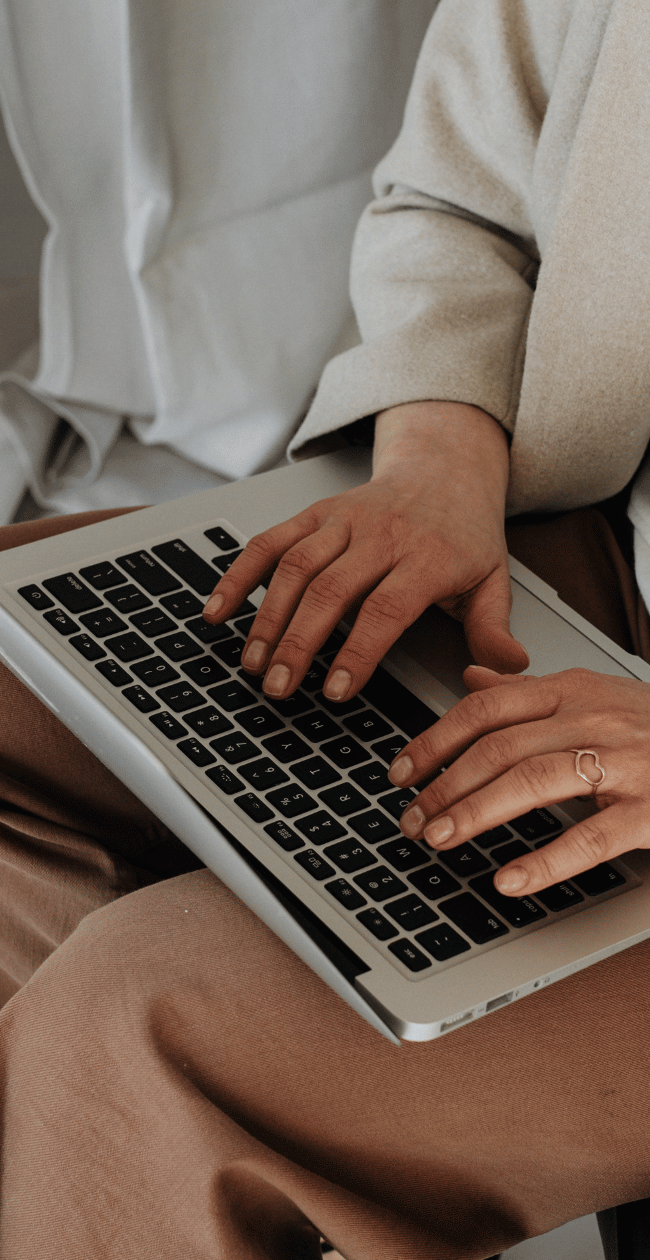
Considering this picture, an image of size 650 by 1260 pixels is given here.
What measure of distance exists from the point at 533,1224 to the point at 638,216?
1.94ft

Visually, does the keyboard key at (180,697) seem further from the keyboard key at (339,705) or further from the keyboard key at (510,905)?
the keyboard key at (510,905)

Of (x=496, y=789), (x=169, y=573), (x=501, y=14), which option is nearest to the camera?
(x=496, y=789)

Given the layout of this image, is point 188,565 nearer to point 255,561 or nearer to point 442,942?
point 255,561

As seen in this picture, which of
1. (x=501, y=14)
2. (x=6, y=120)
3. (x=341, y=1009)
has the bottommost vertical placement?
(x=341, y=1009)

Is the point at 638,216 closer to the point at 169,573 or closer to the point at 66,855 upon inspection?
the point at 169,573

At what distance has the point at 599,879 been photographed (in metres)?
0.53

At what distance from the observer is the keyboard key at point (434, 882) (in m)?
0.50

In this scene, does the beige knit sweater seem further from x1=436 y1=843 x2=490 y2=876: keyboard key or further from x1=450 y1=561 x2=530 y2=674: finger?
x1=436 y1=843 x2=490 y2=876: keyboard key

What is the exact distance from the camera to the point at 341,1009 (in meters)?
0.53

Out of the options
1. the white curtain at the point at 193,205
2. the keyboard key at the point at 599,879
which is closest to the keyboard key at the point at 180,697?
the keyboard key at the point at 599,879

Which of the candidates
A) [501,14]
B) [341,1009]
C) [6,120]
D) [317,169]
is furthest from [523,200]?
[341,1009]

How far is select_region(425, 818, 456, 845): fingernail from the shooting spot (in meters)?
0.50

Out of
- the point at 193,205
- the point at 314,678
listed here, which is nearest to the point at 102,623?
the point at 314,678

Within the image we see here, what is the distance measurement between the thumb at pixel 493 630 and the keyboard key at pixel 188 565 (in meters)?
0.15
